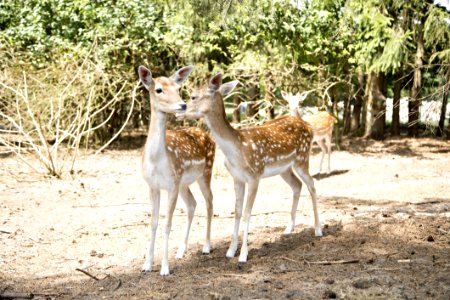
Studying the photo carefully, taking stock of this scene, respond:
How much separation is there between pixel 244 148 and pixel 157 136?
0.93 metres

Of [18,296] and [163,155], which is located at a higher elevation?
[163,155]

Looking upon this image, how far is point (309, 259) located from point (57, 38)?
10331mm

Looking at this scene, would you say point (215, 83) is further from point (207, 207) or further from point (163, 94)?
point (207, 207)

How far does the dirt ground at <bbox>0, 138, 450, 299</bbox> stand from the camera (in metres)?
4.75

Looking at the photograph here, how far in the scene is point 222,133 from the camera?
5715mm

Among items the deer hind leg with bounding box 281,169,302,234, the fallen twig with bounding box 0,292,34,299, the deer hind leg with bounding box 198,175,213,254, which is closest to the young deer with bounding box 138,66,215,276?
the deer hind leg with bounding box 198,175,213,254

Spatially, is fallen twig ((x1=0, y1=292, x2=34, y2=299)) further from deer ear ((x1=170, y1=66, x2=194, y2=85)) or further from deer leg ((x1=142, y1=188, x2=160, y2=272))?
deer ear ((x1=170, y1=66, x2=194, y2=85))

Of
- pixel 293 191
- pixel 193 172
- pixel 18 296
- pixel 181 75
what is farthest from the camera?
pixel 293 191

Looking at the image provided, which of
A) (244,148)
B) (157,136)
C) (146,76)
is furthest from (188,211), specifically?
(146,76)

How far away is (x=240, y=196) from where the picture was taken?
19.3ft

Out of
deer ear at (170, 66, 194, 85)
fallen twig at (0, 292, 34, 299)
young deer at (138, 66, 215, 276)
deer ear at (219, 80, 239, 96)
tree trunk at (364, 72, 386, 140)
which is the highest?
deer ear at (170, 66, 194, 85)

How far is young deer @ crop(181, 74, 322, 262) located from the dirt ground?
0.51 metres

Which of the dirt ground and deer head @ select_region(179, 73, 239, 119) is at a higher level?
deer head @ select_region(179, 73, 239, 119)

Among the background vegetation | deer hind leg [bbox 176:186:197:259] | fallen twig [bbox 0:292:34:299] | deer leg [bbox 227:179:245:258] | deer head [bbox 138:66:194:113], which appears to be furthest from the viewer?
the background vegetation
